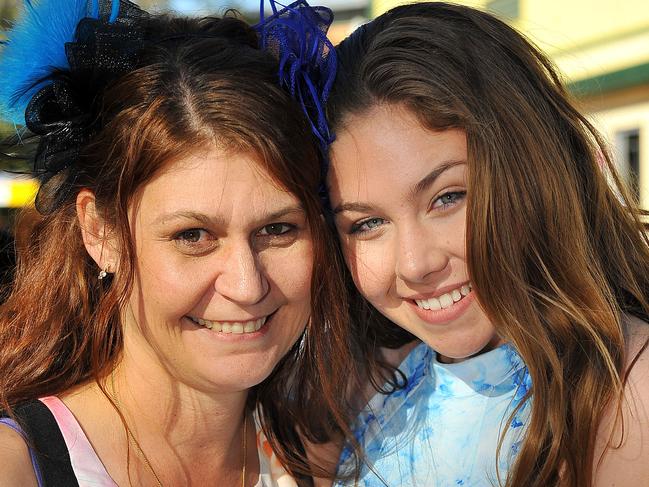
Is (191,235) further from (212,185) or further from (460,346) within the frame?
(460,346)

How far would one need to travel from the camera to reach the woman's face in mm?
2072

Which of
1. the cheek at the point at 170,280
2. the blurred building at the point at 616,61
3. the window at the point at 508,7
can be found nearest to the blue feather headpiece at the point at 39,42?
the cheek at the point at 170,280

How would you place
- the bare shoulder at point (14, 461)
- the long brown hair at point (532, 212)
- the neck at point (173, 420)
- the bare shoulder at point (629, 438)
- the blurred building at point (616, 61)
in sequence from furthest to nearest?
the blurred building at point (616, 61), the neck at point (173, 420), the long brown hair at point (532, 212), the bare shoulder at point (629, 438), the bare shoulder at point (14, 461)

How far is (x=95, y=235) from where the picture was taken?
2244 mm

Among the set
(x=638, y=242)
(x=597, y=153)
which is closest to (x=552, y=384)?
(x=638, y=242)

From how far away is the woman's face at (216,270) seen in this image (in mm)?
2072

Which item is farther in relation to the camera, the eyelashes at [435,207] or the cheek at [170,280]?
the eyelashes at [435,207]

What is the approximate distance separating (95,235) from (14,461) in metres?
0.63

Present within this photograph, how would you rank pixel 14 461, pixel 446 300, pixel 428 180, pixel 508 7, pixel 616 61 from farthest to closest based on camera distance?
1. pixel 508 7
2. pixel 616 61
3. pixel 446 300
4. pixel 428 180
5. pixel 14 461

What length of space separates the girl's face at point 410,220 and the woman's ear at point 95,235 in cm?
63

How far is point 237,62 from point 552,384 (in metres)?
1.22

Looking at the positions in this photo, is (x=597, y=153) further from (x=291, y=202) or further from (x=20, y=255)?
(x=20, y=255)

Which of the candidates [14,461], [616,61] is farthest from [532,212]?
[616,61]

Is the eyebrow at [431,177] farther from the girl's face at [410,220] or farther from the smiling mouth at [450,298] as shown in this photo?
the smiling mouth at [450,298]
